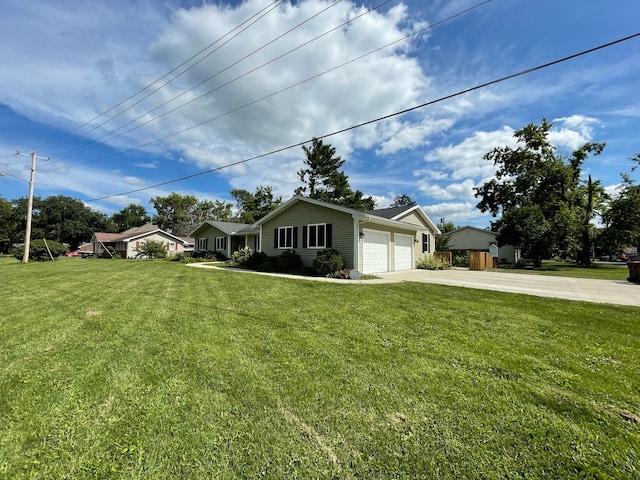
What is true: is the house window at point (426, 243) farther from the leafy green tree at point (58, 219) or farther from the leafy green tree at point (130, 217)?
the leafy green tree at point (130, 217)

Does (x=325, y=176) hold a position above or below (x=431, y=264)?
above

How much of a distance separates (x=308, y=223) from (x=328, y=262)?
2.98 metres

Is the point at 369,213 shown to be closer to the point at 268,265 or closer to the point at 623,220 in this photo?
the point at 268,265

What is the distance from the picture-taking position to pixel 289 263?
47.5 feet

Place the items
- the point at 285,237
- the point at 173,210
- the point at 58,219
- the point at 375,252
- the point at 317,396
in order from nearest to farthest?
the point at 317,396 < the point at 375,252 < the point at 285,237 < the point at 58,219 < the point at 173,210

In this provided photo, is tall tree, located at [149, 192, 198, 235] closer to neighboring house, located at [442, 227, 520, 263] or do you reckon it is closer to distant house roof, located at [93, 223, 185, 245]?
distant house roof, located at [93, 223, 185, 245]

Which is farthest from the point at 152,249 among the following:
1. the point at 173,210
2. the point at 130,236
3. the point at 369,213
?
the point at 173,210

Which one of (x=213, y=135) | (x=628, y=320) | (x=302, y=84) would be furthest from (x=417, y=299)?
(x=213, y=135)

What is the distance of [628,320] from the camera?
5.57 metres

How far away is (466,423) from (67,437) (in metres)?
3.17

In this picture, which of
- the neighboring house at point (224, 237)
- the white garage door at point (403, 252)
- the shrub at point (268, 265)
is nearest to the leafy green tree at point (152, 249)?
the neighboring house at point (224, 237)

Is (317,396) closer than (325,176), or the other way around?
(317,396)

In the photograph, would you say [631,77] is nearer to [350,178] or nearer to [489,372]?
[489,372]

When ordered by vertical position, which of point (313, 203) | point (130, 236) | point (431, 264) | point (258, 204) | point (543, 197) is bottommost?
point (431, 264)
